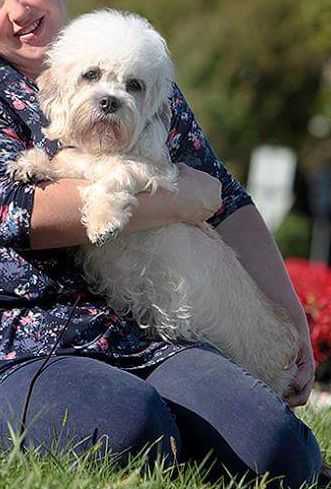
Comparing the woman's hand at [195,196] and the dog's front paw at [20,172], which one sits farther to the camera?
the woman's hand at [195,196]

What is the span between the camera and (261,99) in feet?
84.4

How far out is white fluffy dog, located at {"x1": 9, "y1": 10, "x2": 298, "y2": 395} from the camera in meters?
4.11

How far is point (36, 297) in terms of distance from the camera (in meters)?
3.96

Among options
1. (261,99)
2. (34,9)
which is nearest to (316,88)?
(261,99)

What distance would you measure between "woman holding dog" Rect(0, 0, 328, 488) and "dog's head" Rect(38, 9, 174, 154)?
0.42 feet

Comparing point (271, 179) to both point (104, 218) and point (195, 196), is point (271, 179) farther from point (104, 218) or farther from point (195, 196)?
point (104, 218)

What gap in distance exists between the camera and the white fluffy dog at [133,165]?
4.11 metres

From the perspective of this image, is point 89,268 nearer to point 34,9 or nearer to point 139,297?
point 139,297

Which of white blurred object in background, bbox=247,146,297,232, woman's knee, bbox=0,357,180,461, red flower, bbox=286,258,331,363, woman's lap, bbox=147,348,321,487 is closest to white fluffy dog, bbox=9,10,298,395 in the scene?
woman's lap, bbox=147,348,321,487

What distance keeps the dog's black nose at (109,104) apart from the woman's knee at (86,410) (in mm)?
813

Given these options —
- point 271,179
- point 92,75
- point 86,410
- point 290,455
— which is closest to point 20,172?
point 92,75

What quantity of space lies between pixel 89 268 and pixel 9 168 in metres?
0.41

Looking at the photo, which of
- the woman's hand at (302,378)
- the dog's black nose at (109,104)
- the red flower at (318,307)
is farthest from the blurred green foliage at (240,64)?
the dog's black nose at (109,104)

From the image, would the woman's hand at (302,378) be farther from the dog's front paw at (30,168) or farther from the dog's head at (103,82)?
the dog's front paw at (30,168)
